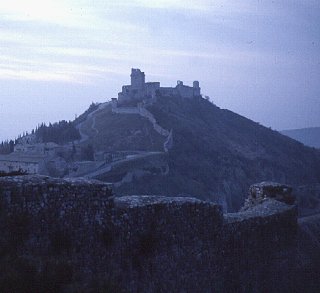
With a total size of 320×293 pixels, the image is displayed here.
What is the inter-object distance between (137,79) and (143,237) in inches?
4804

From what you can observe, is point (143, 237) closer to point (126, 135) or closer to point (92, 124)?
point (126, 135)

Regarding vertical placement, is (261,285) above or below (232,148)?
below

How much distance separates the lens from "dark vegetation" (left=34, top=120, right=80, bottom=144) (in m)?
106

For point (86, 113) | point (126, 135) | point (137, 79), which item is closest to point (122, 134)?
point (126, 135)

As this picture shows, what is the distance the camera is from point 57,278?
6672mm

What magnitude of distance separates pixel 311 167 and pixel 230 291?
401 feet

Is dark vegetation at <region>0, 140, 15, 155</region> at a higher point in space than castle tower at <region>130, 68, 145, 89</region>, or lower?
lower

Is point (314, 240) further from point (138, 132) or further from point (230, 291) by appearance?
point (138, 132)

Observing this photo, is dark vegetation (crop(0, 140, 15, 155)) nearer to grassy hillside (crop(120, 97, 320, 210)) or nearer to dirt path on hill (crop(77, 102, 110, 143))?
dirt path on hill (crop(77, 102, 110, 143))

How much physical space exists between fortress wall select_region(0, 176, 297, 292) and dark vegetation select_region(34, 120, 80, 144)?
9304 cm

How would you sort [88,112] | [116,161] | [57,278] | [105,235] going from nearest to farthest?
[57,278]
[105,235]
[116,161]
[88,112]

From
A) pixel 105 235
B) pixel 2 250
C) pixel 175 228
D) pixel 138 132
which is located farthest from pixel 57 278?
pixel 138 132

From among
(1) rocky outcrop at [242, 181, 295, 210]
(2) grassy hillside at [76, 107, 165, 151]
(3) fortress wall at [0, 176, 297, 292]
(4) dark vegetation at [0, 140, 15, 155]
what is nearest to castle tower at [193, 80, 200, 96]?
(2) grassy hillside at [76, 107, 165, 151]

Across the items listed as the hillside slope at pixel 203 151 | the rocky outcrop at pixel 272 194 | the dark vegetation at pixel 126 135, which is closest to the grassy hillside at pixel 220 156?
the hillside slope at pixel 203 151
